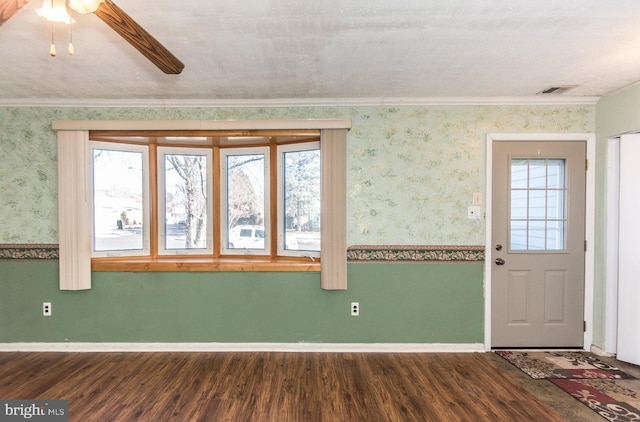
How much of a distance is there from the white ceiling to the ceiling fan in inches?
14.2

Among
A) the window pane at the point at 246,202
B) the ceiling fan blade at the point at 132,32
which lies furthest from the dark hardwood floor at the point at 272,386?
the ceiling fan blade at the point at 132,32

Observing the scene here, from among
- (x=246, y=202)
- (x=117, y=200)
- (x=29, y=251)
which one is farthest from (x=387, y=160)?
(x=29, y=251)

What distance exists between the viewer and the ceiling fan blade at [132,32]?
1.20 m

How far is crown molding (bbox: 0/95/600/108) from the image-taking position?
9.90ft

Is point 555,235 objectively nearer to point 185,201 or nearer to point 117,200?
point 185,201

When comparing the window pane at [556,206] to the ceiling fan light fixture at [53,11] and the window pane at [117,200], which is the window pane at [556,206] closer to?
the ceiling fan light fixture at [53,11]

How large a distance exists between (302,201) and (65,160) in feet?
7.40

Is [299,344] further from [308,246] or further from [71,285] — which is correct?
[71,285]

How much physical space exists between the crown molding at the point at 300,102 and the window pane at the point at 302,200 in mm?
548

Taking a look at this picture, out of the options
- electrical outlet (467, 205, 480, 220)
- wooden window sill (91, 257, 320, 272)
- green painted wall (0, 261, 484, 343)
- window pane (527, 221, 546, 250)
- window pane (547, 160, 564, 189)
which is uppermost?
window pane (547, 160, 564, 189)

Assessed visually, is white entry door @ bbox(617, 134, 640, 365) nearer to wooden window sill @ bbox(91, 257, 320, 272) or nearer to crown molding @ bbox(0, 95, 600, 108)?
crown molding @ bbox(0, 95, 600, 108)

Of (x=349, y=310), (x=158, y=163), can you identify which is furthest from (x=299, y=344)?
(x=158, y=163)

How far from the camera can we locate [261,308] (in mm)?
3119

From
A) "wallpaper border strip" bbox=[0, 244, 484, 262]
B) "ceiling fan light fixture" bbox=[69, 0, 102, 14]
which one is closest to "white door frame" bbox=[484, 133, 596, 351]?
"wallpaper border strip" bbox=[0, 244, 484, 262]
